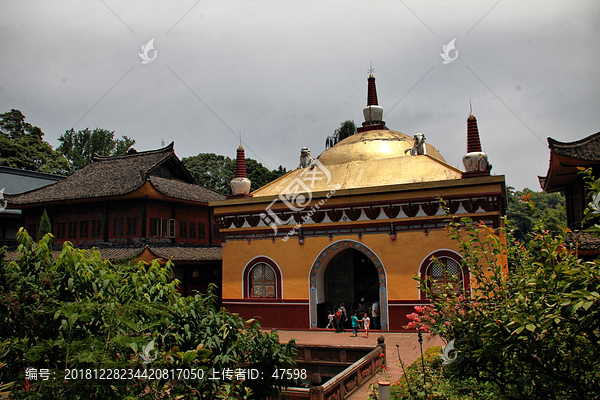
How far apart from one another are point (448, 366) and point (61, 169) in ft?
162

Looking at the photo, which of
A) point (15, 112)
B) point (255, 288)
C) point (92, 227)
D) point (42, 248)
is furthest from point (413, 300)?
point (15, 112)

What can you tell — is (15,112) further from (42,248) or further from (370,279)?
Result: (42,248)

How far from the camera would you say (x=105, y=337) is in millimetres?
5641

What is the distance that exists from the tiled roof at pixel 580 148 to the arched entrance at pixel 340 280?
7971 millimetres

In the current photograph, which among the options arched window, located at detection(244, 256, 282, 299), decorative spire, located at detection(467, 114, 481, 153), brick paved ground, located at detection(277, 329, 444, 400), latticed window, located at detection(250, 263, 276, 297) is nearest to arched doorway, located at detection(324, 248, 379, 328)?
brick paved ground, located at detection(277, 329, 444, 400)

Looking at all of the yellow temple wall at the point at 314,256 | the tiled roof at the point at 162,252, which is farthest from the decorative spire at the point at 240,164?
the tiled roof at the point at 162,252

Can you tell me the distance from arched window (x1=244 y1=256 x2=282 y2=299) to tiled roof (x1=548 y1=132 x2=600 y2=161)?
1149 cm

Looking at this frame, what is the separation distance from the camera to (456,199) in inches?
668

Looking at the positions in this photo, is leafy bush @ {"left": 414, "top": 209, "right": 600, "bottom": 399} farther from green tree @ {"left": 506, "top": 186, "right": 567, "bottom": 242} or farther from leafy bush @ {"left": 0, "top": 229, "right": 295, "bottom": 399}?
green tree @ {"left": 506, "top": 186, "right": 567, "bottom": 242}

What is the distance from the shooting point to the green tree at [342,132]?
3866cm

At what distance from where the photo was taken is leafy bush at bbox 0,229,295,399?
5.37 m

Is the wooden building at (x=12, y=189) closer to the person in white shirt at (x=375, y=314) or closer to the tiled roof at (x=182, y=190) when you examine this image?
the tiled roof at (x=182, y=190)

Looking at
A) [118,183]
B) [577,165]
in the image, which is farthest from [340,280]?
[118,183]

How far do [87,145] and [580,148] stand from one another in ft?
158
